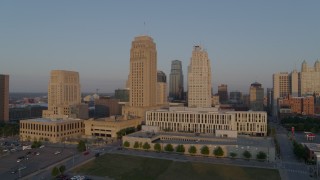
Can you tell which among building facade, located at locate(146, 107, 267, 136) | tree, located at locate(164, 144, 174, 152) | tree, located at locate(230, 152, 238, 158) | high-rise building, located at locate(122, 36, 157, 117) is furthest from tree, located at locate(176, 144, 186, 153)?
high-rise building, located at locate(122, 36, 157, 117)

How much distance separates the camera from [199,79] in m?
143

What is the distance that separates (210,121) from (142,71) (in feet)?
167

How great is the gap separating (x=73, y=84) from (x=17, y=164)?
374ft

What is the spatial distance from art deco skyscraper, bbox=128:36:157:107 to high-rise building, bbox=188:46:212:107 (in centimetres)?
2144

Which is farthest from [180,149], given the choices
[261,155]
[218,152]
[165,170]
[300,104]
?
[300,104]

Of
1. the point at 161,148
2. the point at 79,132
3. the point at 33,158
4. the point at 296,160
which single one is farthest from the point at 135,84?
the point at 296,160

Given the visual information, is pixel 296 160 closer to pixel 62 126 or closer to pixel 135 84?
pixel 62 126

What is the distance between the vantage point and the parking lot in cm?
6779

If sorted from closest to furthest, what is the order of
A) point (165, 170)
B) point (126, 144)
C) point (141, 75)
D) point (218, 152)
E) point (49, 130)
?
1. point (165, 170)
2. point (218, 152)
3. point (126, 144)
4. point (49, 130)
5. point (141, 75)

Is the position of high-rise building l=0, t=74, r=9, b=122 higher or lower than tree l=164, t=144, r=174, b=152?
higher

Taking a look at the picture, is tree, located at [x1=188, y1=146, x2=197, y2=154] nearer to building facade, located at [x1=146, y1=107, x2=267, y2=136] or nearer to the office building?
building facade, located at [x1=146, y1=107, x2=267, y2=136]

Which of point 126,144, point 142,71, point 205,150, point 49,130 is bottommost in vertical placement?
point 126,144

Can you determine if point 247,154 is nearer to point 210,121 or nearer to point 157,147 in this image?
point 157,147

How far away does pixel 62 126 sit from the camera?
365 feet
